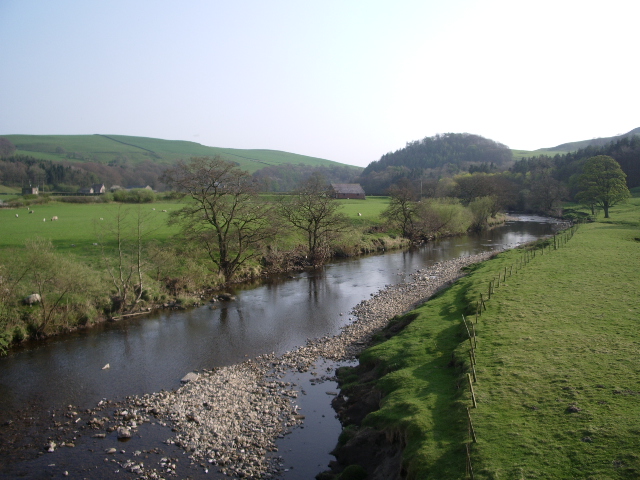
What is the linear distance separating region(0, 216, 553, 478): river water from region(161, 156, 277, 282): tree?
4.82m

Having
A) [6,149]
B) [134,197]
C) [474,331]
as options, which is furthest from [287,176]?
[474,331]

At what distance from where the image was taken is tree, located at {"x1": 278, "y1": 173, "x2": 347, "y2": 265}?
45.3 m

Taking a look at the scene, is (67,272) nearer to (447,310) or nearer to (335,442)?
(335,442)

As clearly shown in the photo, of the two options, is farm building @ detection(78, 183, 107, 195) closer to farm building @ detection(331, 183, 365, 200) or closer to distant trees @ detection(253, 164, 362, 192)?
distant trees @ detection(253, 164, 362, 192)

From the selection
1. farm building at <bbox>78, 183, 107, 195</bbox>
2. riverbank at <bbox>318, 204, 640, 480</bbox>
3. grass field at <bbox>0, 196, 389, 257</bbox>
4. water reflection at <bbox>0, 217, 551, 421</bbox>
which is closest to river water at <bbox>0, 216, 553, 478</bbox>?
water reflection at <bbox>0, 217, 551, 421</bbox>

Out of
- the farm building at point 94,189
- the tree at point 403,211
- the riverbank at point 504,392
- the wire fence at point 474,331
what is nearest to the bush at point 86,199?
the farm building at point 94,189

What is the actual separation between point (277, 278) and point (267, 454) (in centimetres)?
2651

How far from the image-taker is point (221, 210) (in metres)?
36.8

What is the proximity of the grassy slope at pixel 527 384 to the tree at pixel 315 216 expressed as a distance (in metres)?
23.3

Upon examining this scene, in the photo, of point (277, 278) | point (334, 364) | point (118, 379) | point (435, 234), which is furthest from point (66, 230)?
point (435, 234)

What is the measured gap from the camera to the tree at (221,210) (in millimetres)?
35875

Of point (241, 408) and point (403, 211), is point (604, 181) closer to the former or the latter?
point (403, 211)

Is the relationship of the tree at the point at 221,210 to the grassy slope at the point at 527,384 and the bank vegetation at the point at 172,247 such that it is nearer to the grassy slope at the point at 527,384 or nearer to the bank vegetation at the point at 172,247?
the bank vegetation at the point at 172,247

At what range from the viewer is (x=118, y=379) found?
60.4 ft
